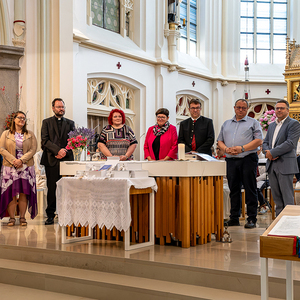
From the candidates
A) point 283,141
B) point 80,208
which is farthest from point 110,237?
point 283,141

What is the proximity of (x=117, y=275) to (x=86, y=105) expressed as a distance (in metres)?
5.74

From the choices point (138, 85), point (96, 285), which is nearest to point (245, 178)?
point (96, 285)

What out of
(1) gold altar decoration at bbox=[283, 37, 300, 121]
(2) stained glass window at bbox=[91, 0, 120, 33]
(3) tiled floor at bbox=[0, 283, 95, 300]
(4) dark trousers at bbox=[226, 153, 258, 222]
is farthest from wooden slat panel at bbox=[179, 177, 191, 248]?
(2) stained glass window at bbox=[91, 0, 120, 33]

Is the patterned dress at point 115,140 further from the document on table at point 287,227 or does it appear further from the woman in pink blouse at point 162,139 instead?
the document on table at point 287,227

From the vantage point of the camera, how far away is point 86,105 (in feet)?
28.6

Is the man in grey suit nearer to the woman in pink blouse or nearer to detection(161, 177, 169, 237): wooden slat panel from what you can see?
the woman in pink blouse

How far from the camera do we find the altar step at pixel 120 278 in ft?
9.62

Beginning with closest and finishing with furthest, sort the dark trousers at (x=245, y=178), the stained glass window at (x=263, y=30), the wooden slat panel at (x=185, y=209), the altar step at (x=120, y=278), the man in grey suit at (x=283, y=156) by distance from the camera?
the altar step at (x=120, y=278) < the wooden slat panel at (x=185, y=209) < the man in grey suit at (x=283, y=156) < the dark trousers at (x=245, y=178) < the stained glass window at (x=263, y=30)

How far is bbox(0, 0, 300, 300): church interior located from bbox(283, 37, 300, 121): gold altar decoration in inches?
0.9

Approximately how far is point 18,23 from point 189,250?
209 inches

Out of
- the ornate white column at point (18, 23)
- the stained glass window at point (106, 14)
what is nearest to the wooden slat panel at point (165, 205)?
the ornate white column at point (18, 23)

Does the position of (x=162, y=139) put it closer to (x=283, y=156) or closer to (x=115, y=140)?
(x=115, y=140)

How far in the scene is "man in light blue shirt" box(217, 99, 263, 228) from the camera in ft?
16.1

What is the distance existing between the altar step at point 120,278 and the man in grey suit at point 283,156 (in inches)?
77.2
